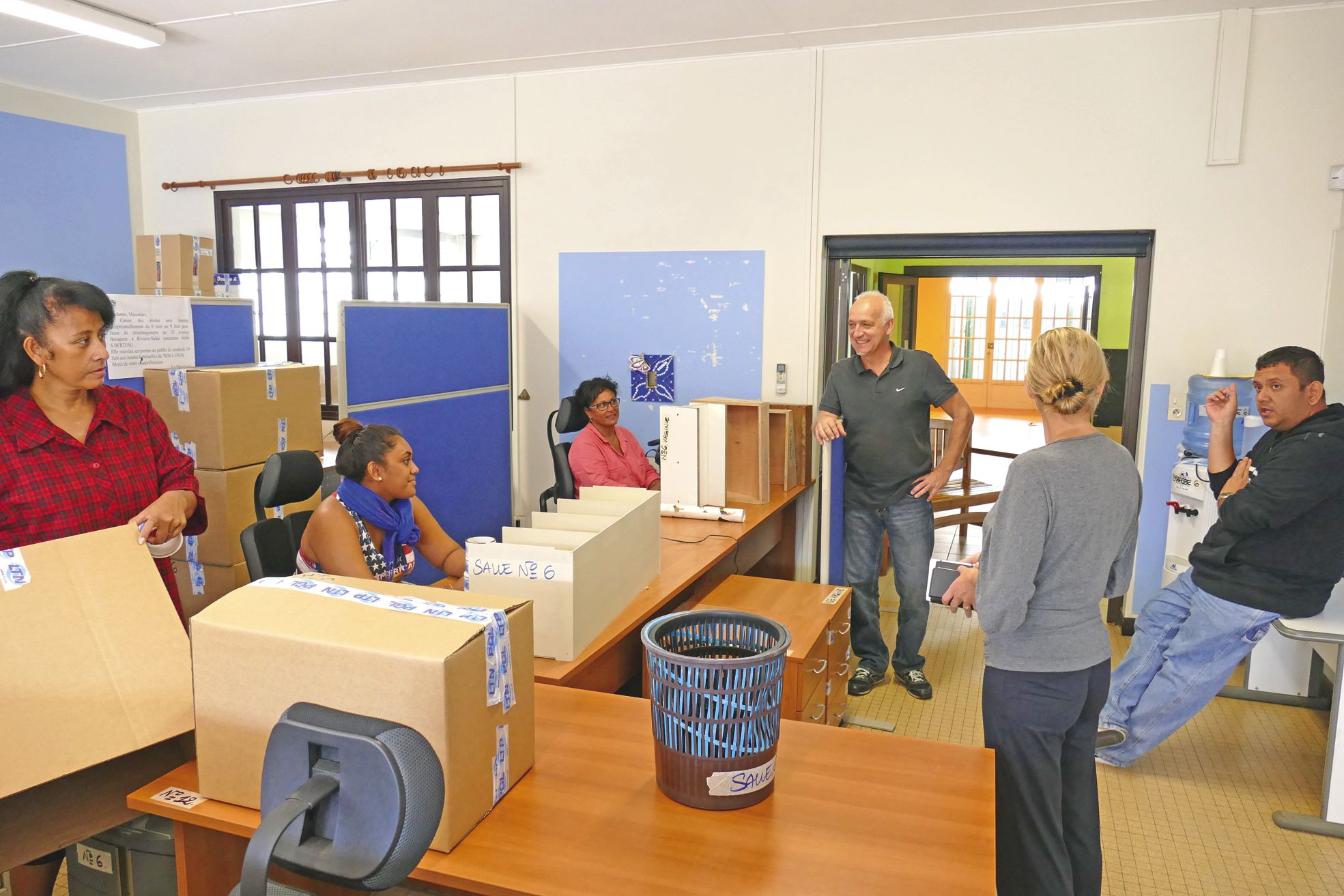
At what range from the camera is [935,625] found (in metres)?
4.73

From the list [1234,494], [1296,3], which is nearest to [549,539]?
[1234,494]

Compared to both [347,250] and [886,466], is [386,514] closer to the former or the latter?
[886,466]

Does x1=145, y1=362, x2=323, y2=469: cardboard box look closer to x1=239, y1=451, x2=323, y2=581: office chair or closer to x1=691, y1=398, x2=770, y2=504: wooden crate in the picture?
x1=239, y1=451, x2=323, y2=581: office chair

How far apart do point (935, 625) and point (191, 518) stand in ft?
12.0

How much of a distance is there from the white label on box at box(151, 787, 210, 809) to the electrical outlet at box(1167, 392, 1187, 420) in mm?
→ 4299

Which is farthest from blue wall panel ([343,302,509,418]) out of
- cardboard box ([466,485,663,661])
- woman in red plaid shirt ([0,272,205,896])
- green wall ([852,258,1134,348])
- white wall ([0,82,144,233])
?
green wall ([852,258,1134,348])

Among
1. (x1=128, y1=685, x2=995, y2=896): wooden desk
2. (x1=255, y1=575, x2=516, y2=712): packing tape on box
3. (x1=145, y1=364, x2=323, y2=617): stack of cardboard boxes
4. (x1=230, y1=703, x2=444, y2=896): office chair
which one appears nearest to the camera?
(x1=230, y1=703, x2=444, y2=896): office chair

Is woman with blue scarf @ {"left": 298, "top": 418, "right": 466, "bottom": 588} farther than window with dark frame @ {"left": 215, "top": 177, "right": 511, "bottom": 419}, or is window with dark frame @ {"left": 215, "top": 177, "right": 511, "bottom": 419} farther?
window with dark frame @ {"left": 215, "top": 177, "right": 511, "bottom": 419}

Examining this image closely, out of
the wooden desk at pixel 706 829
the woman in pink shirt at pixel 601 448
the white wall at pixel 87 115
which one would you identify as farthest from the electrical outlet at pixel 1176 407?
the white wall at pixel 87 115

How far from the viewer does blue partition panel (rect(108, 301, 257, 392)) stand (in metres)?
4.35

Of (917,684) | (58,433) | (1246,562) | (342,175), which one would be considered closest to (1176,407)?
(1246,562)

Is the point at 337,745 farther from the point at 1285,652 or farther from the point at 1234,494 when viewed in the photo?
the point at 1285,652

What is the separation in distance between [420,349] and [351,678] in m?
3.15

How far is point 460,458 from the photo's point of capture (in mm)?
4719
